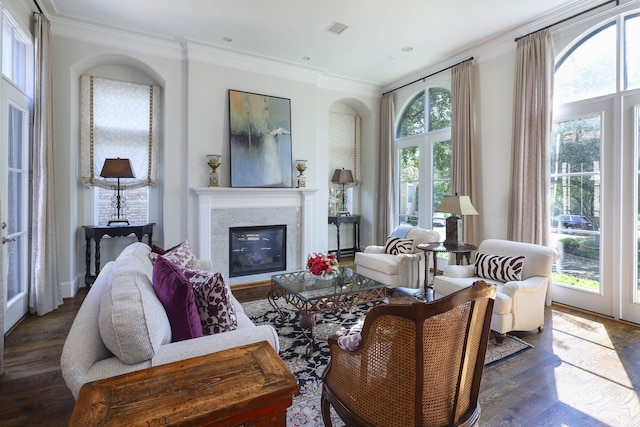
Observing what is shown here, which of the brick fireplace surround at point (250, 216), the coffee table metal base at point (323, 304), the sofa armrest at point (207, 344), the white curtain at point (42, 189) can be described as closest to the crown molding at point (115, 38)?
the white curtain at point (42, 189)

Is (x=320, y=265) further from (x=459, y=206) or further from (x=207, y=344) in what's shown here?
(x=459, y=206)

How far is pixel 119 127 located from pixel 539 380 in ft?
17.7

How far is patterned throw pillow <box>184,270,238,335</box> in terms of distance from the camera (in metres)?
1.69

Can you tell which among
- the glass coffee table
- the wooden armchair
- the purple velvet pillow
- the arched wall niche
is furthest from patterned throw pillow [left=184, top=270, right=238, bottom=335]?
the arched wall niche

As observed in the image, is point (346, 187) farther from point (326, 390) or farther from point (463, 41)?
point (326, 390)

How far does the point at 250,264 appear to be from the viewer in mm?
4953

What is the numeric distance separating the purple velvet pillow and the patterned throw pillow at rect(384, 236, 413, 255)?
310cm

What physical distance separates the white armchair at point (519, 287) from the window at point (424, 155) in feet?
6.39

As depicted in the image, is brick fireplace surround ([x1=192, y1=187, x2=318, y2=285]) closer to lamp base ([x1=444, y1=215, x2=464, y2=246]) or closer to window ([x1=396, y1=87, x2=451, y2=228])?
window ([x1=396, y1=87, x2=451, y2=228])

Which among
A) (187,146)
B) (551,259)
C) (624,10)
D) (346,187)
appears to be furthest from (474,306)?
(346,187)

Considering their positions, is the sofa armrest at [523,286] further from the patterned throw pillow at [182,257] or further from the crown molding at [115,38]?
the crown molding at [115,38]

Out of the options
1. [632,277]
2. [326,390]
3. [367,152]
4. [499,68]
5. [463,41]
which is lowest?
[326,390]

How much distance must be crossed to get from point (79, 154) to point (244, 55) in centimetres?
260

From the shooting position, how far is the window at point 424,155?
516 centimetres
